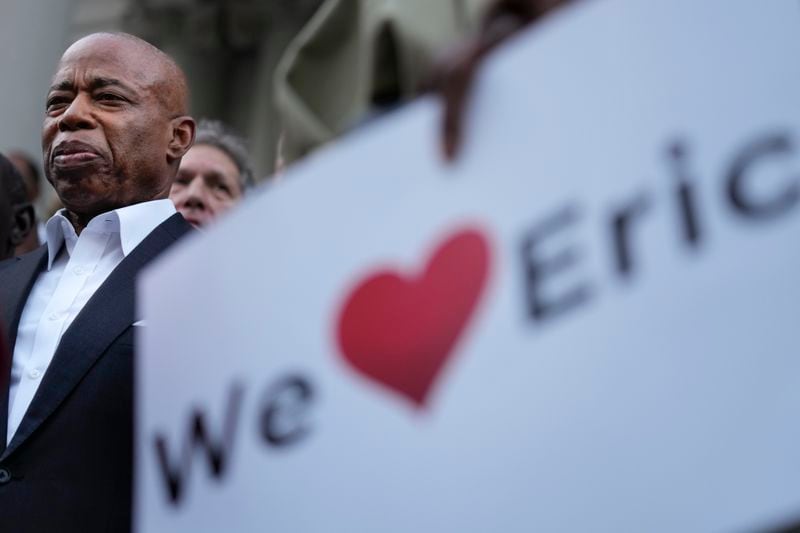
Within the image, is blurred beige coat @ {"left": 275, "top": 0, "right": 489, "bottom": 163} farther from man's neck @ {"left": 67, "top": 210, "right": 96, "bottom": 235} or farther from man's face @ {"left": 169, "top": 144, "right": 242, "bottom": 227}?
man's face @ {"left": 169, "top": 144, "right": 242, "bottom": 227}

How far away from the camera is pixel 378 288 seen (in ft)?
4.27

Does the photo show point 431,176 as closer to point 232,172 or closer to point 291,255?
point 291,255

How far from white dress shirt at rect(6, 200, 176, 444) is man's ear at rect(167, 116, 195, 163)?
0.13 meters

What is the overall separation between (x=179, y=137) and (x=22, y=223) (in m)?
0.80

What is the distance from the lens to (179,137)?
255 cm

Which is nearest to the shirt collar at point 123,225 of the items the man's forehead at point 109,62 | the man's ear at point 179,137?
the man's ear at point 179,137

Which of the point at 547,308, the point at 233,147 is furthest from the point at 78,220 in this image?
the point at 233,147

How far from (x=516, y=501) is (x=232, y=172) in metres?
3.02

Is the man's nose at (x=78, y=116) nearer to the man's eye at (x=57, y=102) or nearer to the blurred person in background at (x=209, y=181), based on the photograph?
the man's eye at (x=57, y=102)

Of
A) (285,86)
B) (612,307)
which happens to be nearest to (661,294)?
(612,307)

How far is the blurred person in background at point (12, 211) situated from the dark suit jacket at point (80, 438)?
931 millimetres

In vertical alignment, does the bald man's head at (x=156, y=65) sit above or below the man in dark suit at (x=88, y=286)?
above

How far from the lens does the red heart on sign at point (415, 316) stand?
1246 mm

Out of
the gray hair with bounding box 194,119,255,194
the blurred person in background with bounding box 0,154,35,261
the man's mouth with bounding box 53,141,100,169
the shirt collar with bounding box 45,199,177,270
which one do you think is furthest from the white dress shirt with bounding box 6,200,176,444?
the gray hair with bounding box 194,119,255,194
